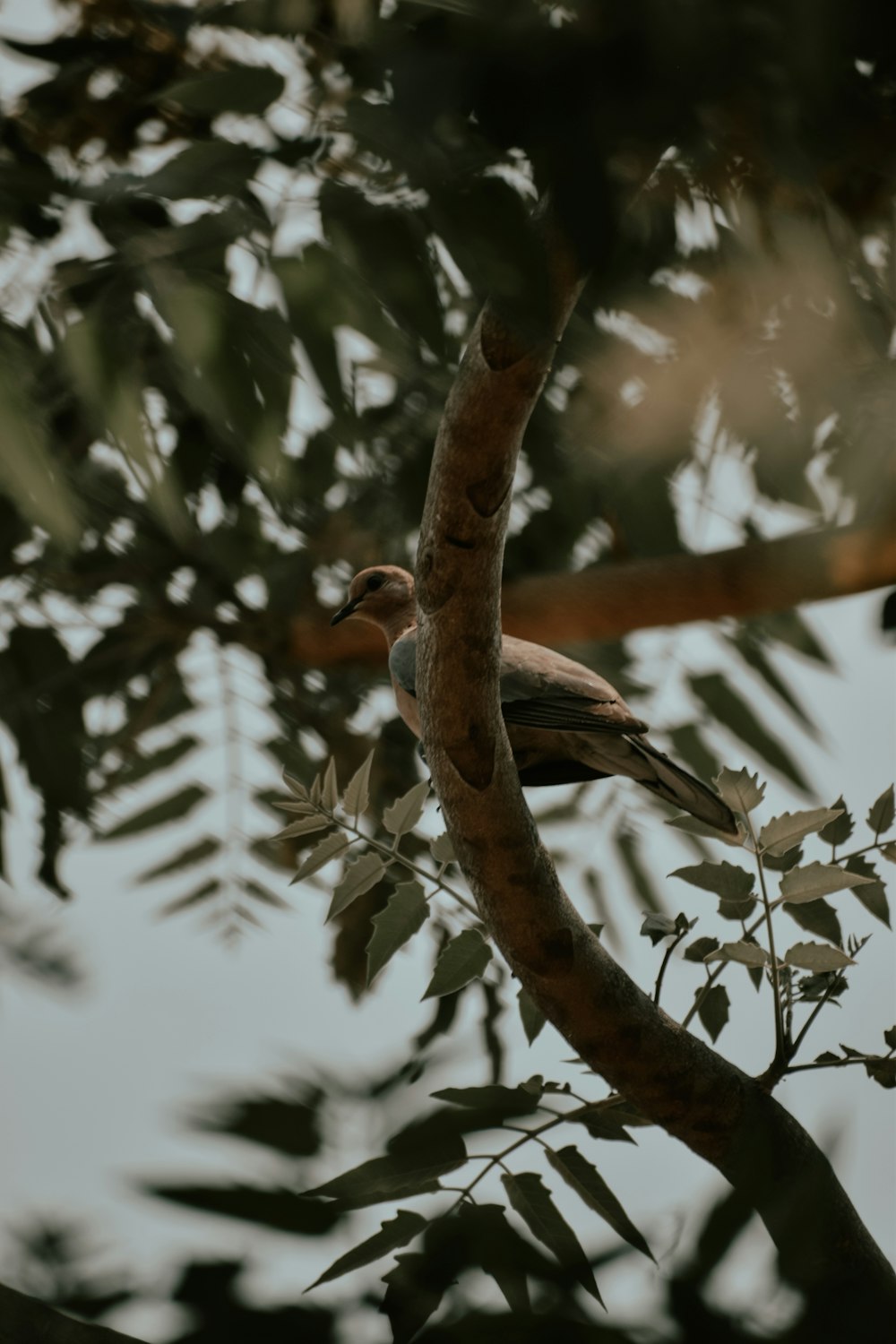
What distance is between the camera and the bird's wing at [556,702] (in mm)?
1996

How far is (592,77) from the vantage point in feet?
2.18

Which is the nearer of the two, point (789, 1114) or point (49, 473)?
point (789, 1114)

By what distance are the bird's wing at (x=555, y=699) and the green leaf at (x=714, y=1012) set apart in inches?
17.0

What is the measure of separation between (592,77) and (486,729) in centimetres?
98

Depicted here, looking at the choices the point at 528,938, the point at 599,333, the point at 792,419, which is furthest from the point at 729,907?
the point at 599,333

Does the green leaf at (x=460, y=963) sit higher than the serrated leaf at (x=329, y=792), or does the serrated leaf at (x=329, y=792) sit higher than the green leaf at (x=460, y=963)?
the serrated leaf at (x=329, y=792)

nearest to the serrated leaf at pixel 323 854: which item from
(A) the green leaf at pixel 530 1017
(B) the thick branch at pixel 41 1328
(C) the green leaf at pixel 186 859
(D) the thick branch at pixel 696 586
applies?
(A) the green leaf at pixel 530 1017

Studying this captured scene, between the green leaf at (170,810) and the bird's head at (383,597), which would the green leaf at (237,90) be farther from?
the green leaf at (170,810)

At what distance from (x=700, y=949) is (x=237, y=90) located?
104cm

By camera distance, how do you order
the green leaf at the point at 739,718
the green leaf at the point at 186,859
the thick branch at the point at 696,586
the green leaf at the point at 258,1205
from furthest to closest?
the green leaf at the point at 186,859 < the green leaf at the point at 739,718 < the thick branch at the point at 696,586 < the green leaf at the point at 258,1205

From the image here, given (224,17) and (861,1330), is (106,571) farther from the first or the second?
(861,1330)

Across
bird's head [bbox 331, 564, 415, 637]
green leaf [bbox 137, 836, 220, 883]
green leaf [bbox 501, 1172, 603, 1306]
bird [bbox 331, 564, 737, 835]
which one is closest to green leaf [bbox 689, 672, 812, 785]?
bird's head [bbox 331, 564, 415, 637]

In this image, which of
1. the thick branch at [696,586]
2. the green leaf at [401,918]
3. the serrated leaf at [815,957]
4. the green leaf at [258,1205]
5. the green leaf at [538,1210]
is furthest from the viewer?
the thick branch at [696,586]

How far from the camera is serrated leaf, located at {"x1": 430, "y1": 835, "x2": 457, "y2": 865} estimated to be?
5.35 feet
